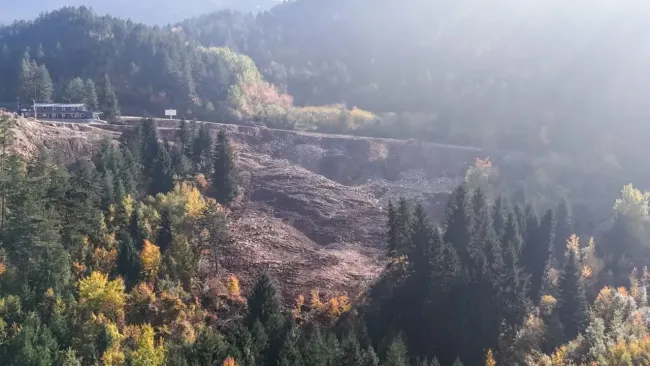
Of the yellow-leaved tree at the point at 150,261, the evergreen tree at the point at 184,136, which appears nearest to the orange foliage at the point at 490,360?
the yellow-leaved tree at the point at 150,261

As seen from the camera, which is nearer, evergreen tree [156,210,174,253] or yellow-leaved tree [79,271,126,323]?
yellow-leaved tree [79,271,126,323]

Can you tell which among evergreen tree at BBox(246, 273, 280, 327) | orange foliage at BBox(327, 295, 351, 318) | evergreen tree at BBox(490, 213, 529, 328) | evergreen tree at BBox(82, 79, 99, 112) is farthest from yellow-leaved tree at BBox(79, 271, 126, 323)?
evergreen tree at BBox(82, 79, 99, 112)

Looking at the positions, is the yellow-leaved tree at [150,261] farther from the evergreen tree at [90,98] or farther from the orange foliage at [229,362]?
the evergreen tree at [90,98]

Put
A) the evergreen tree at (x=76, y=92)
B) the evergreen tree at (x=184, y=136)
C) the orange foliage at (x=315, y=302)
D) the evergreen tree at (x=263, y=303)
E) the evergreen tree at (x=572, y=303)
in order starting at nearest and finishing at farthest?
the evergreen tree at (x=263, y=303) → the evergreen tree at (x=572, y=303) → the orange foliage at (x=315, y=302) → the evergreen tree at (x=184, y=136) → the evergreen tree at (x=76, y=92)

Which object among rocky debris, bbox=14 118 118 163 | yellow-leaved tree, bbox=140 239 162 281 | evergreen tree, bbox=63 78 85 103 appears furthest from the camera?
evergreen tree, bbox=63 78 85 103

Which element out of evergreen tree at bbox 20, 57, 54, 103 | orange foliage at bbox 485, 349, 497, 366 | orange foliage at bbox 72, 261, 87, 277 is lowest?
orange foliage at bbox 485, 349, 497, 366

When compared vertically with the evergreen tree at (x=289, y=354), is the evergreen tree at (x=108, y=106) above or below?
above

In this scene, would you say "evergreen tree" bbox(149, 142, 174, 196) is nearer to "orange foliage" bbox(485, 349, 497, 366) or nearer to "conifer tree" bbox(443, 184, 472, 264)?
"conifer tree" bbox(443, 184, 472, 264)
